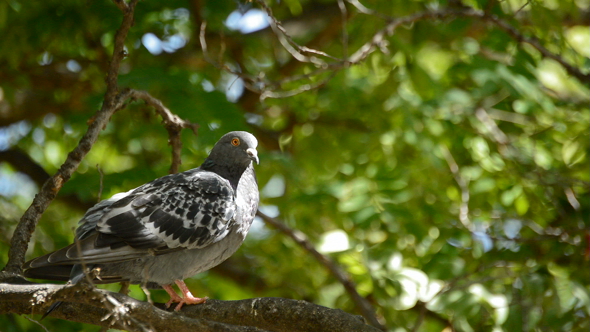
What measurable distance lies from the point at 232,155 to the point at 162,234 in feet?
3.18

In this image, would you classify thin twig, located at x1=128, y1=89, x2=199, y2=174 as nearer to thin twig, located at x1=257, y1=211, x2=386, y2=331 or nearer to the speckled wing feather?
the speckled wing feather

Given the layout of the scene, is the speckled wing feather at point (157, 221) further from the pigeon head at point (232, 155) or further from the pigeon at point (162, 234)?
the pigeon head at point (232, 155)

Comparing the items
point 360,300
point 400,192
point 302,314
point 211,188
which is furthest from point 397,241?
point 302,314

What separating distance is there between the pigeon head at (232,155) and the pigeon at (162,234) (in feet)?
0.45

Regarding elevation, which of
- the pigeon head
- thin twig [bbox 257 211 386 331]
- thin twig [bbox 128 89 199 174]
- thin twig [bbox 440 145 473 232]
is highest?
thin twig [bbox 128 89 199 174]

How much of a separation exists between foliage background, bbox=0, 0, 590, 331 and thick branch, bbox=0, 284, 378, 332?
1.46m

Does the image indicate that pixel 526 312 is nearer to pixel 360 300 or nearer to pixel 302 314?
pixel 360 300

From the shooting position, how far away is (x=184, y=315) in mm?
3020

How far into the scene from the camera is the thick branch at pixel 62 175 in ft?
11.1

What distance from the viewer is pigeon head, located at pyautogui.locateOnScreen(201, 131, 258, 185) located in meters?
4.41

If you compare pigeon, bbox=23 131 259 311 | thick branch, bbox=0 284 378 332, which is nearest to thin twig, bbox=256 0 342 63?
pigeon, bbox=23 131 259 311

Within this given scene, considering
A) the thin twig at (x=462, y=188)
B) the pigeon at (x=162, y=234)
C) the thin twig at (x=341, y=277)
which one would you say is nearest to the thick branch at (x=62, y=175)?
the pigeon at (x=162, y=234)

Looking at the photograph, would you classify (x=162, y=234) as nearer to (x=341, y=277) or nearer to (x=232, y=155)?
(x=232, y=155)

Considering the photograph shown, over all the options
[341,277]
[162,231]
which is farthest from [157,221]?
[341,277]
